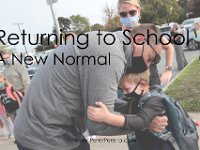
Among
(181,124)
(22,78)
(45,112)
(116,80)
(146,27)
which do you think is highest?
(146,27)

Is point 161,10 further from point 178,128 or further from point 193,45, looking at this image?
point 178,128

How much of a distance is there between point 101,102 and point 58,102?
0.85ft

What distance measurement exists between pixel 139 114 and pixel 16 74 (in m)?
4.78

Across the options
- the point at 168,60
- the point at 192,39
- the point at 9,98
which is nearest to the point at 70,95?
the point at 168,60

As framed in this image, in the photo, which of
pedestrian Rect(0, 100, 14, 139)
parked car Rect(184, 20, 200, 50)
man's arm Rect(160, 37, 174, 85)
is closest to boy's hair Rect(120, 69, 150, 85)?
man's arm Rect(160, 37, 174, 85)

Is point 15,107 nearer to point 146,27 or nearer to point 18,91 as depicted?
point 18,91

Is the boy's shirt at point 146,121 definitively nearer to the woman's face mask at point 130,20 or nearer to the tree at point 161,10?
the woman's face mask at point 130,20

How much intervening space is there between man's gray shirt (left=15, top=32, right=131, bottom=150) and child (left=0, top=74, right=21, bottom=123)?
180 inches

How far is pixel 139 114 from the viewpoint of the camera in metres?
2.43

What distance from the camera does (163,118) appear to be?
245 cm

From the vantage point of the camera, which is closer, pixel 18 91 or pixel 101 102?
pixel 101 102

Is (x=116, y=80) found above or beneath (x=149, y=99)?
above

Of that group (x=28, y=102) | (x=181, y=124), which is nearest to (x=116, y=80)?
(x=28, y=102)

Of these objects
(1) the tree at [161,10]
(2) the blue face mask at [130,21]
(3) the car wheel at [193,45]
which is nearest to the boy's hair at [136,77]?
(2) the blue face mask at [130,21]
